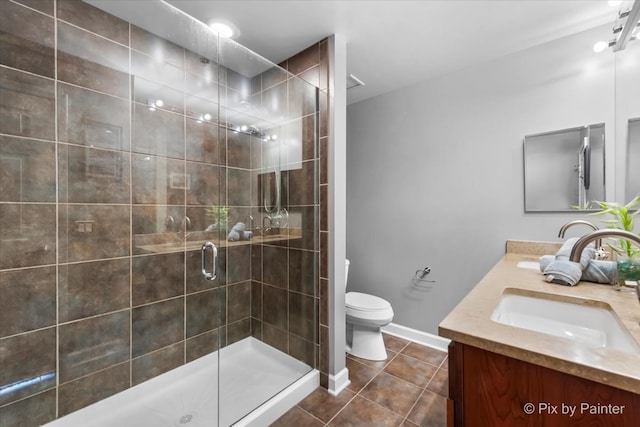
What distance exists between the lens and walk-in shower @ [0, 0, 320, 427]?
139 cm

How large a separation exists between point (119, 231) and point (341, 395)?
1786 mm

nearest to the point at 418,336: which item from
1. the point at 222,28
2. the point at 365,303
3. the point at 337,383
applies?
the point at 365,303

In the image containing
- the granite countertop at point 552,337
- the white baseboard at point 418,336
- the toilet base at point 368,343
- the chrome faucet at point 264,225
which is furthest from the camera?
the white baseboard at point 418,336

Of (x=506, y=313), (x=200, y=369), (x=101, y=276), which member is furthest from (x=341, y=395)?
(x=101, y=276)

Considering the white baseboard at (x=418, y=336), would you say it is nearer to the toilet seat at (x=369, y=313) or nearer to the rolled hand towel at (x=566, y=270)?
the toilet seat at (x=369, y=313)

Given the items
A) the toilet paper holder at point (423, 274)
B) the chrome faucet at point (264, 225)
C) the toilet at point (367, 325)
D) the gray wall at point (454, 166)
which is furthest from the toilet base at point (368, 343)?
the chrome faucet at point (264, 225)

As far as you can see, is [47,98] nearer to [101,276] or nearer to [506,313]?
[101,276]

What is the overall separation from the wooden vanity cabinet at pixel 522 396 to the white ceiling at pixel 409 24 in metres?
1.83

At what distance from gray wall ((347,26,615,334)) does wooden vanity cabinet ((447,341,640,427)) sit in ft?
5.42

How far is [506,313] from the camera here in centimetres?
115

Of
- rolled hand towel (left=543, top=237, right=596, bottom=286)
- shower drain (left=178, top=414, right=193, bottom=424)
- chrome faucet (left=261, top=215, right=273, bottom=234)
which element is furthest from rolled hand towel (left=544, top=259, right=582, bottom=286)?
shower drain (left=178, top=414, right=193, bottom=424)

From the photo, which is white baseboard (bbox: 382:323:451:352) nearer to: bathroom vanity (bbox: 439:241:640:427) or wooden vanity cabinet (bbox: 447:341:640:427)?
bathroom vanity (bbox: 439:241:640:427)

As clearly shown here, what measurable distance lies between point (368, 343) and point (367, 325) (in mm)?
182

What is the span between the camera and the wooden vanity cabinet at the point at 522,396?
0.63 meters
